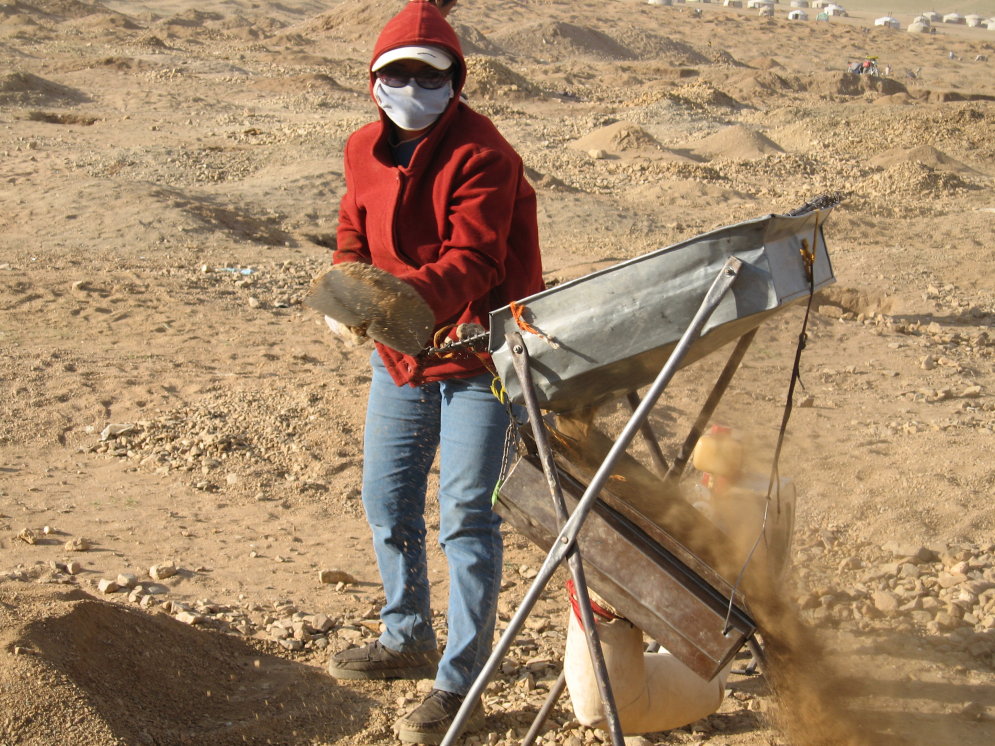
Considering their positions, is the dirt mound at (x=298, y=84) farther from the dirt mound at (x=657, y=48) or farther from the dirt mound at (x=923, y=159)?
the dirt mound at (x=657, y=48)

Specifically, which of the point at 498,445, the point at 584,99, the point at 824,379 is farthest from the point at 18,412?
the point at 584,99

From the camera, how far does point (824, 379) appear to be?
21.2ft

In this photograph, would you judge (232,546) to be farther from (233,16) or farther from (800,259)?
(233,16)

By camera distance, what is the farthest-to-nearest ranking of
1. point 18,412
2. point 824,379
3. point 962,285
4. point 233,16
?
point 233,16, point 962,285, point 824,379, point 18,412

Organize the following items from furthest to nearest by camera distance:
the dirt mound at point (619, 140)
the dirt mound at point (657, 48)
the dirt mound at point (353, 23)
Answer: the dirt mound at point (657, 48), the dirt mound at point (353, 23), the dirt mound at point (619, 140)

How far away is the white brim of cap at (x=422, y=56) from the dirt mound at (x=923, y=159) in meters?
13.2

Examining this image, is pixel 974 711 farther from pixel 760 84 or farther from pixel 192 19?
pixel 192 19

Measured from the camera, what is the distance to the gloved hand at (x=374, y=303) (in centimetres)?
226

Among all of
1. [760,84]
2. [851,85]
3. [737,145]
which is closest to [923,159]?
[737,145]

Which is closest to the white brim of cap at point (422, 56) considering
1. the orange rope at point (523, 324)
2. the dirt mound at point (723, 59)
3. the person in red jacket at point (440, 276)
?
the person in red jacket at point (440, 276)

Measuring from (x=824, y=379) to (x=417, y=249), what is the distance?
434cm

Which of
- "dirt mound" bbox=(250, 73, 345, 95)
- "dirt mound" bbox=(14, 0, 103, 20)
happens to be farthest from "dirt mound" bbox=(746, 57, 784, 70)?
"dirt mound" bbox=(14, 0, 103, 20)

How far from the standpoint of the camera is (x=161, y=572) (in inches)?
158

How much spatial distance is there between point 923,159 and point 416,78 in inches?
538
